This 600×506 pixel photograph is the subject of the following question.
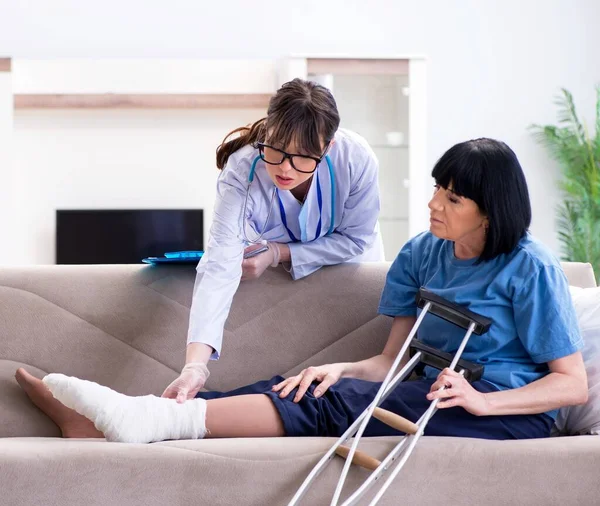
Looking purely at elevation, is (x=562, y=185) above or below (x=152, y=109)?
below

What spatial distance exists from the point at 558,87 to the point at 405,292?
151 inches

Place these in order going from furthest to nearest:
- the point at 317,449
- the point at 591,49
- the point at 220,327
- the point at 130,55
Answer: the point at 591,49 → the point at 130,55 → the point at 220,327 → the point at 317,449

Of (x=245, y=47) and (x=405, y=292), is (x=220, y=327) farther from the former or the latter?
(x=245, y=47)

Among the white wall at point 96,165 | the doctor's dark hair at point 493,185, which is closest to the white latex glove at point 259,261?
the doctor's dark hair at point 493,185

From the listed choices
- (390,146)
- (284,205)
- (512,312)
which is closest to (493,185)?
(512,312)

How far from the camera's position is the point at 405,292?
2.08 meters

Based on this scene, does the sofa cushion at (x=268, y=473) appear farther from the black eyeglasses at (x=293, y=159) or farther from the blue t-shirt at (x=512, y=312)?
the black eyeglasses at (x=293, y=159)

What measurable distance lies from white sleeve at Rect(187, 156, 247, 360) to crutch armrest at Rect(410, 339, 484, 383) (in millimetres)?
512

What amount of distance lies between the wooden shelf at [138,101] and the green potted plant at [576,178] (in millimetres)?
1851

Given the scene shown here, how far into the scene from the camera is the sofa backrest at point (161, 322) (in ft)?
7.18

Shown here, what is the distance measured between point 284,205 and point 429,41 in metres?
3.43

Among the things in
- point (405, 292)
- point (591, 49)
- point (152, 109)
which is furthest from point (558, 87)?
point (405, 292)

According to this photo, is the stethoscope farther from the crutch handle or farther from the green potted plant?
the green potted plant

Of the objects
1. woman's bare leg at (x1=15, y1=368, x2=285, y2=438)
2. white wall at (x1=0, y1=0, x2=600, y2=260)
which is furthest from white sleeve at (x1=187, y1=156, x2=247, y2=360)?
white wall at (x1=0, y1=0, x2=600, y2=260)
